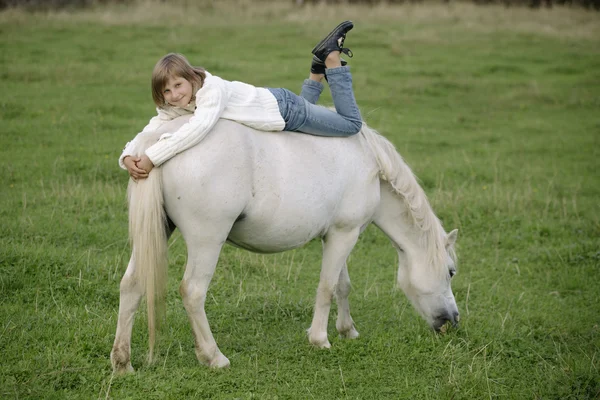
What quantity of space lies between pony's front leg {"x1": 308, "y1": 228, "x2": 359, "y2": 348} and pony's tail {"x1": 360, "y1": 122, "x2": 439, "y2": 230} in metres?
0.47

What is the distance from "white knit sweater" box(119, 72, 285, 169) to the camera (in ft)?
13.6

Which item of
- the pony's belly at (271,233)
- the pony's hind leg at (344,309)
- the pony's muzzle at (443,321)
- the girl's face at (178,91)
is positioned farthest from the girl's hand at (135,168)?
the pony's muzzle at (443,321)

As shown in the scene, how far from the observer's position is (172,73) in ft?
14.3

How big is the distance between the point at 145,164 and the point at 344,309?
2.09 metres

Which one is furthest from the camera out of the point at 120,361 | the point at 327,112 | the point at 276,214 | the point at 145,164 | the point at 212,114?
the point at 327,112

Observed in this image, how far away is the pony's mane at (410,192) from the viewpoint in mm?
5160

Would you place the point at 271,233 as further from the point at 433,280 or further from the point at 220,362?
the point at 433,280

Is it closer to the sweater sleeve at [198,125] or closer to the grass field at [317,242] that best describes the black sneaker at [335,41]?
the sweater sleeve at [198,125]

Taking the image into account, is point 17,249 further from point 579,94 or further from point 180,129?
point 579,94

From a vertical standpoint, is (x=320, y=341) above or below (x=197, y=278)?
below

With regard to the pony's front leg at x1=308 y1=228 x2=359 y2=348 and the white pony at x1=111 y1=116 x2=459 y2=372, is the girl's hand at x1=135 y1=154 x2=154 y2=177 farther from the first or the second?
the pony's front leg at x1=308 y1=228 x2=359 y2=348

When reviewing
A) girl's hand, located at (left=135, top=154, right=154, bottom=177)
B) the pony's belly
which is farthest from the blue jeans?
girl's hand, located at (left=135, top=154, right=154, bottom=177)

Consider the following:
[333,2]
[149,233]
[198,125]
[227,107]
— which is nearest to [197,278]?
[149,233]

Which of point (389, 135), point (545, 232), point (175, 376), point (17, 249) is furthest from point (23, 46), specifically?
point (175, 376)
